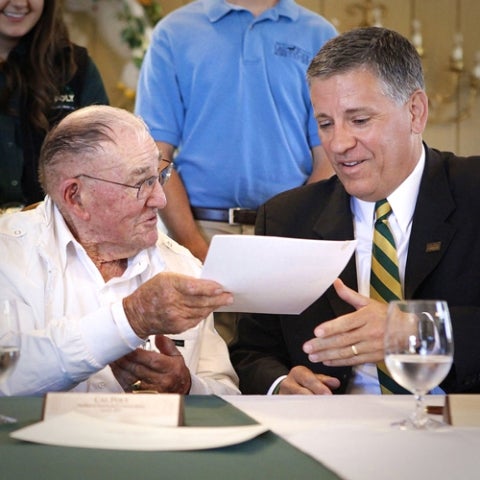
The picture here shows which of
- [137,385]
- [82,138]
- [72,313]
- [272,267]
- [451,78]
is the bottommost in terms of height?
[137,385]

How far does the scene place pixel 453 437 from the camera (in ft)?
5.11

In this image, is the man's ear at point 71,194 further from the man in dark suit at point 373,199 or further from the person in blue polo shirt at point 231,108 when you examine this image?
the person in blue polo shirt at point 231,108

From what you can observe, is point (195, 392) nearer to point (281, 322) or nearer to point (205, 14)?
point (281, 322)

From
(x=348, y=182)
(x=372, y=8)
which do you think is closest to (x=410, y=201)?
(x=348, y=182)

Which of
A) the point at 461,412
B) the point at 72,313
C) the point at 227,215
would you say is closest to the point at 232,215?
the point at 227,215

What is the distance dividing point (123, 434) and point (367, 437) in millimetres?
370

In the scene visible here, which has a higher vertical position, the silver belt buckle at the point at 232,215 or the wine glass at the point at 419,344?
the wine glass at the point at 419,344

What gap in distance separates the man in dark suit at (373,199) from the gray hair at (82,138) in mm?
502

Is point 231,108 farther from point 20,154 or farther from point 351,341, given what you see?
point 351,341

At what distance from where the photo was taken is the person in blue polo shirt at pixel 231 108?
3467 millimetres

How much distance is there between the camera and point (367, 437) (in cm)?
155

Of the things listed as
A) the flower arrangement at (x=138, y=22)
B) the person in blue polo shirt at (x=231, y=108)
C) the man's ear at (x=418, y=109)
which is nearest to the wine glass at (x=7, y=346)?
the man's ear at (x=418, y=109)

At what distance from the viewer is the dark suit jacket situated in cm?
249

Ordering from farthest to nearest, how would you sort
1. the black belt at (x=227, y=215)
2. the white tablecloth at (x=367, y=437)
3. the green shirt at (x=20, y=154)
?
the black belt at (x=227, y=215) → the green shirt at (x=20, y=154) → the white tablecloth at (x=367, y=437)
